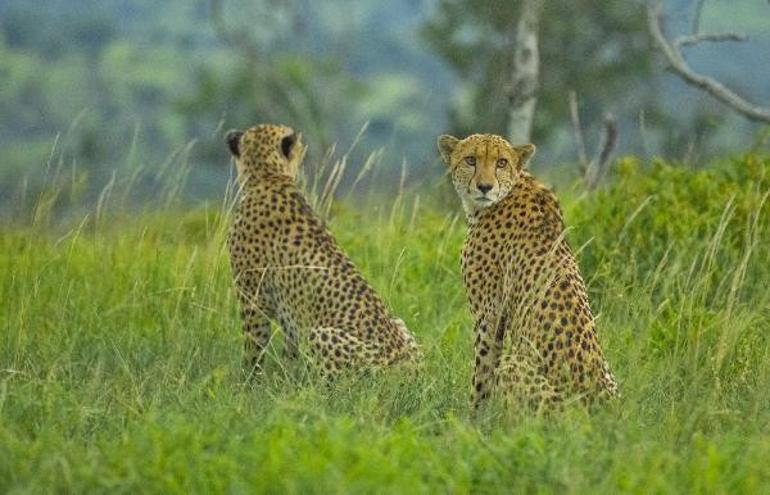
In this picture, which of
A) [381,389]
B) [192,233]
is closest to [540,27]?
[192,233]

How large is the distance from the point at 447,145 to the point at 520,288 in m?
0.62

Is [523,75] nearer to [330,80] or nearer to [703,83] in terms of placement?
[703,83]

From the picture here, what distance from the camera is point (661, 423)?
4.34 meters

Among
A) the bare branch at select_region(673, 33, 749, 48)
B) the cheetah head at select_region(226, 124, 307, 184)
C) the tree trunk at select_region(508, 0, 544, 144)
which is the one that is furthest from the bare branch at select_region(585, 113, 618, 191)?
the cheetah head at select_region(226, 124, 307, 184)

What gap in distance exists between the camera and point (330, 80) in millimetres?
26312

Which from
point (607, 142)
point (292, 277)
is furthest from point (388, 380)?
point (607, 142)

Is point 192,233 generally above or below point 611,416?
below

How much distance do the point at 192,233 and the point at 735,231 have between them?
369cm

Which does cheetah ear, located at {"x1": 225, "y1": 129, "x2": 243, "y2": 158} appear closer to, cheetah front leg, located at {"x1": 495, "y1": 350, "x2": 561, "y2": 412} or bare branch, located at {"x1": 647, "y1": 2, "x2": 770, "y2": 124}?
cheetah front leg, located at {"x1": 495, "y1": 350, "x2": 561, "y2": 412}

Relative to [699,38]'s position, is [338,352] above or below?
below

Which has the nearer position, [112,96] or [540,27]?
[540,27]

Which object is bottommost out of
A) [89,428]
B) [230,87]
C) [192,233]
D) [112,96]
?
[112,96]

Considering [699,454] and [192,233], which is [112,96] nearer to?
[192,233]

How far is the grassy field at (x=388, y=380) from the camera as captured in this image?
3680 millimetres
